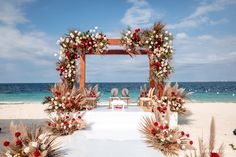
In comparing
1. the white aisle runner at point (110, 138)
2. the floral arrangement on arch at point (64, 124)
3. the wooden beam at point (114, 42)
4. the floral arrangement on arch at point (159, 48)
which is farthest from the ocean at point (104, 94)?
the floral arrangement on arch at point (64, 124)

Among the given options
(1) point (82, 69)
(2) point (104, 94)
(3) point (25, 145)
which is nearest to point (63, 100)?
(1) point (82, 69)

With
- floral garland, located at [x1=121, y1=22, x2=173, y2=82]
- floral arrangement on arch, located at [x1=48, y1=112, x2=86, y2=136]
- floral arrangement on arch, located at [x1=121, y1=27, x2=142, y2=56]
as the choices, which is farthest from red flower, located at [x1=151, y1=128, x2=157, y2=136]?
floral arrangement on arch, located at [x1=121, y1=27, x2=142, y2=56]

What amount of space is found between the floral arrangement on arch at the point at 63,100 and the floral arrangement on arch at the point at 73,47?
2.81 feet

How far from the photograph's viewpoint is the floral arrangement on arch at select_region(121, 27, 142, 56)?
1300 cm

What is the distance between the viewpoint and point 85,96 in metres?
13.1

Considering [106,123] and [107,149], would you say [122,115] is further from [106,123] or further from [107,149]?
[107,149]

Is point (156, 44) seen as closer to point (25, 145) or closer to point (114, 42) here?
point (114, 42)

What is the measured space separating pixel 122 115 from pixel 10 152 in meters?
5.90

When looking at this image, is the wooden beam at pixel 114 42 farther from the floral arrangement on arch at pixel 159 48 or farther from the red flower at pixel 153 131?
the red flower at pixel 153 131

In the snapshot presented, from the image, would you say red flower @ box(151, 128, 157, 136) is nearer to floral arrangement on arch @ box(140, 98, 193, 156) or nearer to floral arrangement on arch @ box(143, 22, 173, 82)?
floral arrangement on arch @ box(140, 98, 193, 156)

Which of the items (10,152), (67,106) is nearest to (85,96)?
(67,106)

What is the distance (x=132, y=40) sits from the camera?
13.1 m

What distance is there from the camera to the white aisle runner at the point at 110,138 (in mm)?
8305

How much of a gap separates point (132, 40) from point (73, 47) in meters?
2.45
